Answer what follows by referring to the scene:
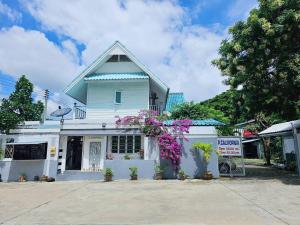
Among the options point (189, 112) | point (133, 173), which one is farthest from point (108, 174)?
point (189, 112)

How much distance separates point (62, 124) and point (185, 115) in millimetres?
9063

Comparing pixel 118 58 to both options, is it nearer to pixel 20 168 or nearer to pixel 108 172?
pixel 108 172

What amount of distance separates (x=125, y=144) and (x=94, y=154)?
2192 millimetres

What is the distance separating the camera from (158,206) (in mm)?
8656

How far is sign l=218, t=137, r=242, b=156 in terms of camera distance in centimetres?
1625

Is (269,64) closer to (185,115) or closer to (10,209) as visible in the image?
(185,115)

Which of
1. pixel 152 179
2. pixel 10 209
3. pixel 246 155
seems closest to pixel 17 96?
pixel 152 179

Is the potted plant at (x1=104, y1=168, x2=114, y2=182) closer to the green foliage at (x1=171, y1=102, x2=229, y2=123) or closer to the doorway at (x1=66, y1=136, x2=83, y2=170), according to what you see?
the doorway at (x1=66, y1=136, x2=83, y2=170)

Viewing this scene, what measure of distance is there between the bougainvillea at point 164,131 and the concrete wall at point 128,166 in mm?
970

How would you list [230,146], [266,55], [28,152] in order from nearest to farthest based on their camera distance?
[266,55]
[230,146]
[28,152]

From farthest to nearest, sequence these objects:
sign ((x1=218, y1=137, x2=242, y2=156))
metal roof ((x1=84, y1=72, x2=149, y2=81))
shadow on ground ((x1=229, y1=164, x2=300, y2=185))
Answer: metal roof ((x1=84, y1=72, x2=149, y2=81))
sign ((x1=218, y1=137, x2=242, y2=156))
shadow on ground ((x1=229, y1=164, x2=300, y2=185))

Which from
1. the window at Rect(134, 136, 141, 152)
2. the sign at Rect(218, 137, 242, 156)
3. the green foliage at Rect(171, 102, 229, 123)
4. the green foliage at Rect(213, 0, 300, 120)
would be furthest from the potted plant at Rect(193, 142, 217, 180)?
the green foliage at Rect(171, 102, 229, 123)

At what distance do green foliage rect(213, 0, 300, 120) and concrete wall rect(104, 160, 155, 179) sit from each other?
640 centimetres

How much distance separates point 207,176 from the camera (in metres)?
15.6
